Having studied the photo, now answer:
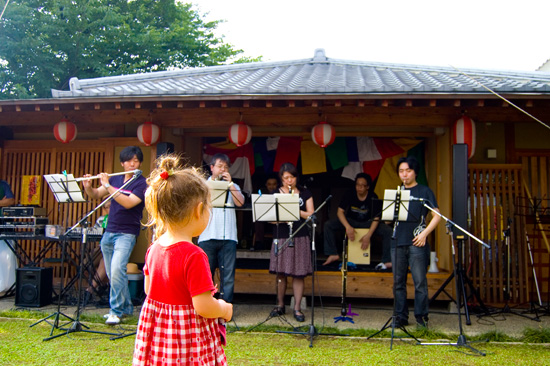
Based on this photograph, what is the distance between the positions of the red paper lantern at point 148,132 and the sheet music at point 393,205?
3570 millimetres

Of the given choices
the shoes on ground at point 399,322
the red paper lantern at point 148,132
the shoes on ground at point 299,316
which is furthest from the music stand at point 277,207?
the red paper lantern at point 148,132

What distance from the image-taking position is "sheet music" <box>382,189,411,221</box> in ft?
16.7

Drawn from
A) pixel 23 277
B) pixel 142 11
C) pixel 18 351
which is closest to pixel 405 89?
pixel 18 351

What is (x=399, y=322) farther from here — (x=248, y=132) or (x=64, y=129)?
(x=64, y=129)

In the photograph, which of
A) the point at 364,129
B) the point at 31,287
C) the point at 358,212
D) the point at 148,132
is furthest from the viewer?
the point at 358,212

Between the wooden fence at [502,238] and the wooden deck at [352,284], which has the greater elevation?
the wooden fence at [502,238]

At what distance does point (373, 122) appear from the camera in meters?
6.83

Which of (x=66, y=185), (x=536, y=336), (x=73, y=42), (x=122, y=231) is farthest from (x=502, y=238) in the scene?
(x=73, y=42)

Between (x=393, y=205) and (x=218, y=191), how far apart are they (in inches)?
81.8

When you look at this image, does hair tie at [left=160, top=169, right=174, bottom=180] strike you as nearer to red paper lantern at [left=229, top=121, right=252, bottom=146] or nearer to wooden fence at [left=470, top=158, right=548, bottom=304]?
red paper lantern at [left=229, top=121, right=252, bottom=146]

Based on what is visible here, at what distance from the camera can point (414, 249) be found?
5.44m

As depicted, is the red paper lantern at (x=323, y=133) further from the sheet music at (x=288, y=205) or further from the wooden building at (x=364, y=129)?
the sheet music at (x=288, y=205)

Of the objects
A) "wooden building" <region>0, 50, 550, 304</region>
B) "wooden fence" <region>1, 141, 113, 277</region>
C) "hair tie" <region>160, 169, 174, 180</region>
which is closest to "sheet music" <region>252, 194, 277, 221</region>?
"wooden building" <region>0, 50, 550, 304</region>

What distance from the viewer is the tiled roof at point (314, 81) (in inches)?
233
